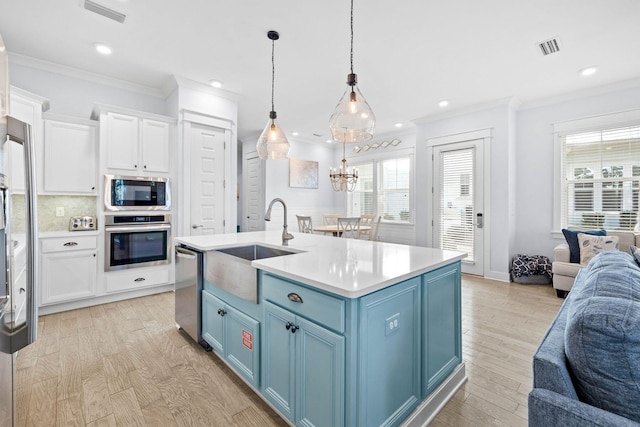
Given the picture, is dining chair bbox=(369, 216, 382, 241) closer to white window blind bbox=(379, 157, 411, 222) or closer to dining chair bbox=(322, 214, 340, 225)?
white window blind bbox=(379, 157, 411, 222)

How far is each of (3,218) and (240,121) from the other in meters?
5.32

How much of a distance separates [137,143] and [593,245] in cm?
585

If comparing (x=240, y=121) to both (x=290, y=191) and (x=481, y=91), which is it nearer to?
(x=290, y=191)

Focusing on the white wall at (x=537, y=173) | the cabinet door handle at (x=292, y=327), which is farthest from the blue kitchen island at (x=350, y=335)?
the white wall at (x=537, y=173)

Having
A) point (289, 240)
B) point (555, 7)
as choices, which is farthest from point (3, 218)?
point (555, 7)

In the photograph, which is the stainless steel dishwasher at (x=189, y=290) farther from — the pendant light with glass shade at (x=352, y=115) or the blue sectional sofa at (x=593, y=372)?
the blue sectional sofa at (x=593, y=372)

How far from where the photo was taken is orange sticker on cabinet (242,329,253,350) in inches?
70.0

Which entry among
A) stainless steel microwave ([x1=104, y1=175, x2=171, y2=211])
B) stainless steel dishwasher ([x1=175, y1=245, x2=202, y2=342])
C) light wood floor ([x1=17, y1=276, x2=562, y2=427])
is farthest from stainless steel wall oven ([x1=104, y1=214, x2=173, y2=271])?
stainless steel dishwasher ([x1=175, y1=245, x2=202, y2=342])

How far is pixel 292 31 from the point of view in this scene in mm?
2850

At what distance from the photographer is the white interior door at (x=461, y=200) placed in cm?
480

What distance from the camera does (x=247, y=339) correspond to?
1.81 meters

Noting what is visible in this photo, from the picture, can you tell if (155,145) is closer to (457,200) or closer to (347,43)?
(347,43)

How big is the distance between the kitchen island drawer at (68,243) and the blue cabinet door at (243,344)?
240 centimetres

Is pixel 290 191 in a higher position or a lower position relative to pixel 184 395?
higher
